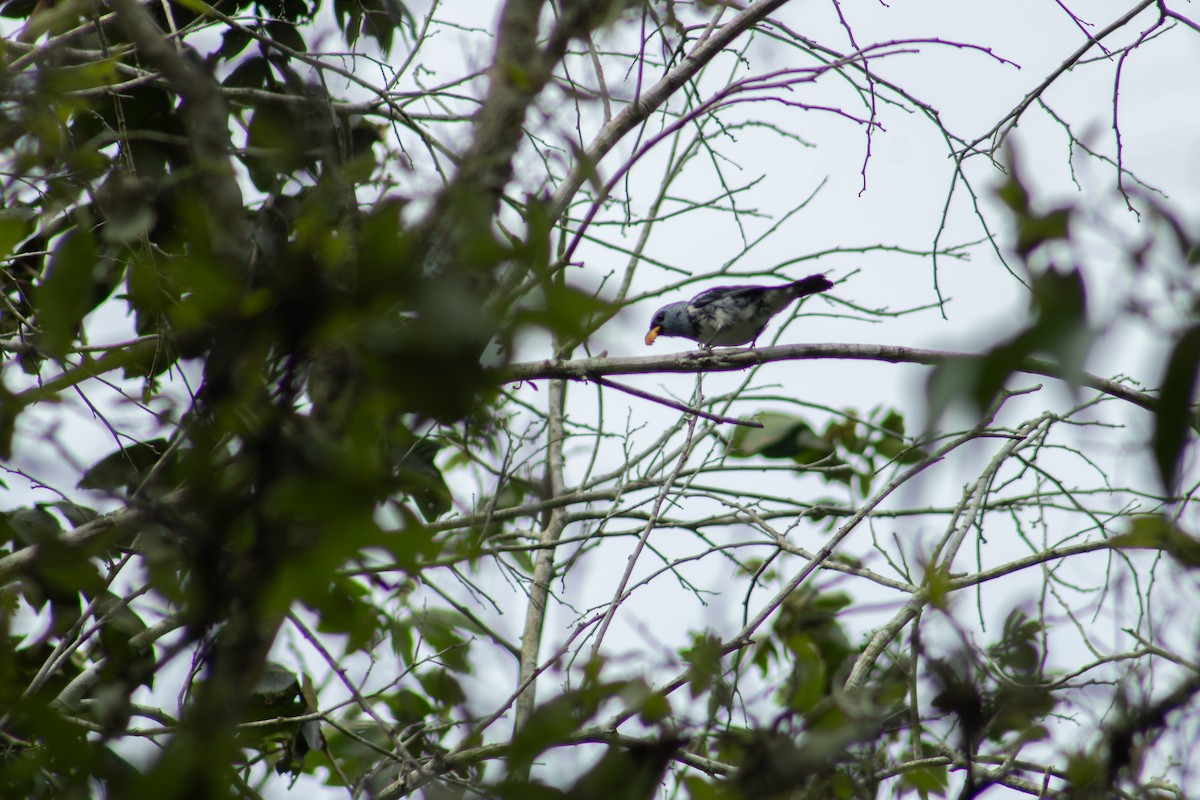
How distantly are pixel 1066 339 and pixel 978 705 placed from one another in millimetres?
529

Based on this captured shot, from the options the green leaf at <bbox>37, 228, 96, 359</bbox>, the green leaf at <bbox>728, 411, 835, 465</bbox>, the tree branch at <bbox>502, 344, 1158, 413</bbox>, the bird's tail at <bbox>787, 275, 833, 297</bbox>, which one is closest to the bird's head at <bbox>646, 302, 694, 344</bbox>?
the bird's tail at <bbox>787, 275, 833, 297</bbox>

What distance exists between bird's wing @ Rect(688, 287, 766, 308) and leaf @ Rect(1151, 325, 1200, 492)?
18.1ft

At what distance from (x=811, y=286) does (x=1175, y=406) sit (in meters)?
5.01

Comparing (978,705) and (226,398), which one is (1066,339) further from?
(226,398)

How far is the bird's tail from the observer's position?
5527 millimetres

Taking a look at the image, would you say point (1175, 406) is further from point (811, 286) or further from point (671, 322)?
point (671, 322)

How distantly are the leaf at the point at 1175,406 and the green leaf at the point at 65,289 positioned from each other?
1085mm

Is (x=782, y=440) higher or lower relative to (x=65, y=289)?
higher

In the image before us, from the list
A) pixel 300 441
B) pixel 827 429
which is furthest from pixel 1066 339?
pixel 827 429

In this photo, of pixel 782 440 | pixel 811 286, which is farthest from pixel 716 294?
pixel 782 440

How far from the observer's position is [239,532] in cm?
100

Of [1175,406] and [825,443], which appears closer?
[1175,406]

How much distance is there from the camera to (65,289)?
1106mm

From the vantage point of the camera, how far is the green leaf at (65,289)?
1.08 meters
